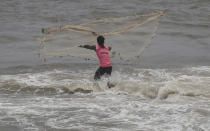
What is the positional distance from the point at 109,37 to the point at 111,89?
1.49 meters

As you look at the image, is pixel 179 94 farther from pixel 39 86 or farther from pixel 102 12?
pixel 102 12

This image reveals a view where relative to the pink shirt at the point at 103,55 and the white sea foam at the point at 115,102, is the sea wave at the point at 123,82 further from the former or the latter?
the pink shirt at the point at 103,55

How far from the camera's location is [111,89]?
1262cm

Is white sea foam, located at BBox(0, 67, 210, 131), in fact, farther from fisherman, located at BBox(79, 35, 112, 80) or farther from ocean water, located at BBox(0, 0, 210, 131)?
fisherman, located at BBox(79, 35, 112, 80)

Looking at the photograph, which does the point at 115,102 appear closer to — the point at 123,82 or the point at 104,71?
the point at 104,71

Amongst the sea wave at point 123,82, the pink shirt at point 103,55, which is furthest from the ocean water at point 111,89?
the pink shirt at point 103,55

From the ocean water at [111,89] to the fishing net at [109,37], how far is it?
858mm

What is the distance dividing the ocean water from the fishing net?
0.86 metres

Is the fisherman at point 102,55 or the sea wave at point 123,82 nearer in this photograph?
the fisherman at point 102,55

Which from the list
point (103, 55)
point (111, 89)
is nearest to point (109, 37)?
point (103, 55)

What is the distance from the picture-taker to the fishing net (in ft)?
41.2

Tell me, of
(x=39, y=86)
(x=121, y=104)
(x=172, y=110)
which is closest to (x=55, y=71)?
(x=39, y=86)

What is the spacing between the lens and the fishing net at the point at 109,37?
12.5 metres

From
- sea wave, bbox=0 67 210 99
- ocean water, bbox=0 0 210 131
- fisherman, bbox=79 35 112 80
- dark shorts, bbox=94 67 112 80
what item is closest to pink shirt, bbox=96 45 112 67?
fisherman, bbox=79 35 112 80
